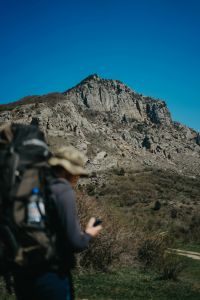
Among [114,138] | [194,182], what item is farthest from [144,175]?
[114,138]

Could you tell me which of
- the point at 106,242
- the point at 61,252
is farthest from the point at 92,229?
the point at 106,242

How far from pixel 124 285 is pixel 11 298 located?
3.94 meters

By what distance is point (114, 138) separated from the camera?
83.5m

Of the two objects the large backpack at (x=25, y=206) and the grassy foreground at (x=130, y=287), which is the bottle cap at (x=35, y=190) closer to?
the large backpack at (x=25, y=206)

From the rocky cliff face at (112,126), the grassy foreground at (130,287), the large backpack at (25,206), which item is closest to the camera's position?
the large backpack at (25,206)

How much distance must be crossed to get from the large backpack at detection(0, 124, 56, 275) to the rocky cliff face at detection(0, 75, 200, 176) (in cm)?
2901

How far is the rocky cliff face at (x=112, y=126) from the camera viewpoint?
6700 cm

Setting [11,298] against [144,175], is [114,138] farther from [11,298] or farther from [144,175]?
[11,298]

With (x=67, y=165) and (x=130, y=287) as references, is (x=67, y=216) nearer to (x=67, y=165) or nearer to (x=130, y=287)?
(x=67, y=165)

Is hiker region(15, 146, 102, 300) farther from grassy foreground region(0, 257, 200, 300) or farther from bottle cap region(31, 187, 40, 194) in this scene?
grassy foreground region(0, 257, 200, 300)

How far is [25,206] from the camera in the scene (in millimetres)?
2756

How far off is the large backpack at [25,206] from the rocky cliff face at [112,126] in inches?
1142

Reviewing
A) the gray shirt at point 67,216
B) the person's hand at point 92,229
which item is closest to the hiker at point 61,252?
the gray shirt at point 67,216

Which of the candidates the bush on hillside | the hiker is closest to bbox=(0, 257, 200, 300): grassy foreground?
the bush on hillside
